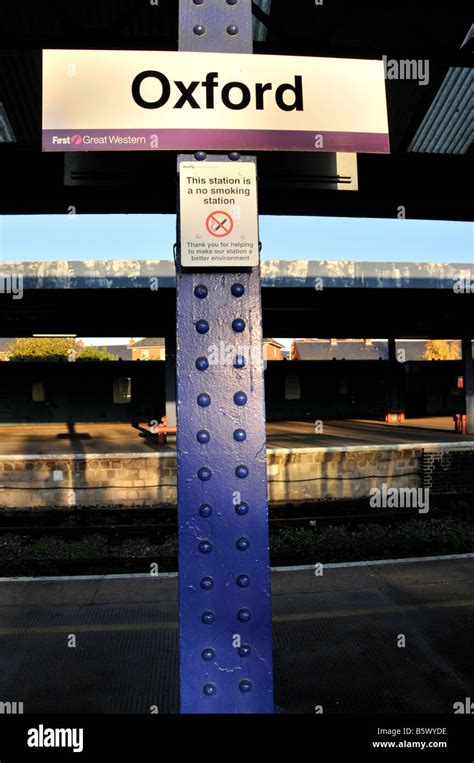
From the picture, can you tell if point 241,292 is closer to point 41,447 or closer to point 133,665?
point 133,665

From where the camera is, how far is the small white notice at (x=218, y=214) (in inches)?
95.2

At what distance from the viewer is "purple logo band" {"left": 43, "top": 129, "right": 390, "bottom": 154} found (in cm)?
239

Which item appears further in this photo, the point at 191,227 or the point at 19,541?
the point at 19,541

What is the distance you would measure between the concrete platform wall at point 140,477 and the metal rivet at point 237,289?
12.5 m

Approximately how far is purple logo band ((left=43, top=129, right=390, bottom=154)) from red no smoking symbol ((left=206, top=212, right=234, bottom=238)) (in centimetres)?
33

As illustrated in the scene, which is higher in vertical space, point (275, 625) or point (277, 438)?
point (277, 438)

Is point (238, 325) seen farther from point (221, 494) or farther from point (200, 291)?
point (221, 494)

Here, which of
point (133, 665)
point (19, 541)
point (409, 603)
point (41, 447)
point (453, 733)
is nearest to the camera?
point (453, 733)

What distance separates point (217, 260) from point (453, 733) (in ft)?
9.76

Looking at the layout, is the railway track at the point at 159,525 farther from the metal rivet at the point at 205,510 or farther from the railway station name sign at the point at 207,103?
the railway station name sign at the point at 207,103

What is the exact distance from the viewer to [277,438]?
21.6 m

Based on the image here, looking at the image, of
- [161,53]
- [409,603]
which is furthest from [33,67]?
[409,603]
